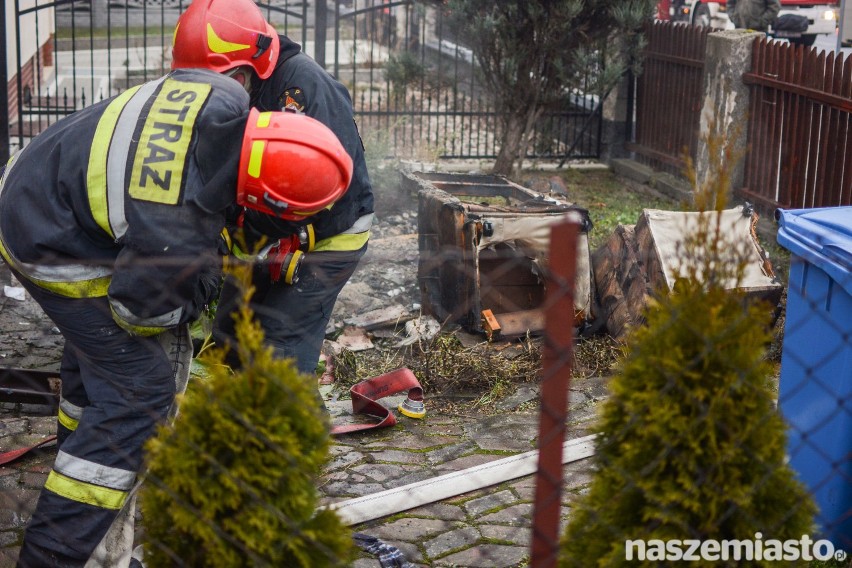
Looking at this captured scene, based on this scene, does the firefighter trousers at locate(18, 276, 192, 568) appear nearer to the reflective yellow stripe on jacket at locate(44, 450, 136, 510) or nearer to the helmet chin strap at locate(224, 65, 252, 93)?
the reflective yellow stripe on jacket at locate(44, 450, 136, 510)

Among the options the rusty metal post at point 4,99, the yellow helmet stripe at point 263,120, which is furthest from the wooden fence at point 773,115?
the rusty metal post at point 4,99

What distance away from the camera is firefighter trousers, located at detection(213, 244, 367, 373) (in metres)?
4.32

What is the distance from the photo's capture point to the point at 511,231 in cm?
573

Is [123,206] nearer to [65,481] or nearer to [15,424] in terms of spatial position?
[65,481]

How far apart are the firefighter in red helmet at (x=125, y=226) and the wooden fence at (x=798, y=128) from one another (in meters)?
5.53

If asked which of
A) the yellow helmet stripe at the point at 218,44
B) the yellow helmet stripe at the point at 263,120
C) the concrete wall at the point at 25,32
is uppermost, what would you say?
the concrete wall at the point at 25,32

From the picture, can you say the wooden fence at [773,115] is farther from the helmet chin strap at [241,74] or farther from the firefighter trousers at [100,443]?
the firefighter trousers at [100,443]

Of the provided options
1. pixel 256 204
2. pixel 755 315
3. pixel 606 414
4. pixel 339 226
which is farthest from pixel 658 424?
pixel 339 226

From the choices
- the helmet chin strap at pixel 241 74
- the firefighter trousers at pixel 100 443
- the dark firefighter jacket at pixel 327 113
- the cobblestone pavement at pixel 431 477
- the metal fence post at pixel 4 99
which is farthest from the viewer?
the metal fence post at pixel 4 99

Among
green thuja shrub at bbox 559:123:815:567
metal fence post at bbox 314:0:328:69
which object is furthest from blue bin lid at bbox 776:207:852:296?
metal fence post at bbox 314:0:328:69

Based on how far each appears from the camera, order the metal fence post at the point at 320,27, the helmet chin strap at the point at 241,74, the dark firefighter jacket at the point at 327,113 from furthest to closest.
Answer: the metal fence post at the point at 320,27
the dark firefighter jacket at the point at 327,113
the helmet chin strap at the point at 241,74

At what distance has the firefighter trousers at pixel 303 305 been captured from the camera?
4.32 m

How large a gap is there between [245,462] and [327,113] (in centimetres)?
235

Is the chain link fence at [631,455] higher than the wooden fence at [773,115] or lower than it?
lower
